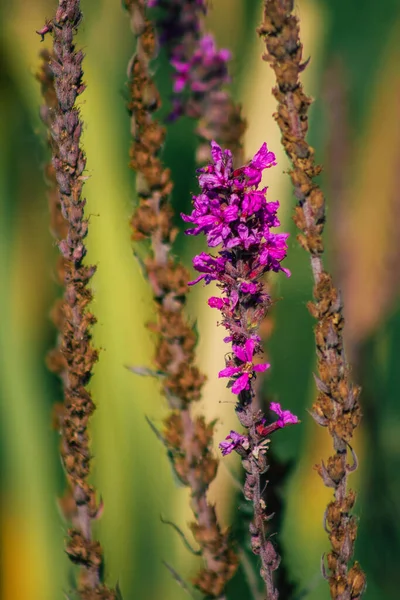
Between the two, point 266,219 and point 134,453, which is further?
point 134,453

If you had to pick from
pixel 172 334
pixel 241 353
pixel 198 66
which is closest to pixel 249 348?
pixel 241 353

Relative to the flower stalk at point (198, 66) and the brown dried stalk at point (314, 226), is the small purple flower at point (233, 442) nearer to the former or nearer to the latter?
the brown dried stalk at point (314, 226)

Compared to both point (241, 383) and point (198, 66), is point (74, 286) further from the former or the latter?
point (198, 66)

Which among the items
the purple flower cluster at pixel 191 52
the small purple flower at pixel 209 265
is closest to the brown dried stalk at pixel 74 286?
the small purple flower at pixel 209 265

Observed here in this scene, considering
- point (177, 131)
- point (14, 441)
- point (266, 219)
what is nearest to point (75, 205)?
point (266, 219)

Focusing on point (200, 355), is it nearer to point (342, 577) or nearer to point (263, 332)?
point (263, 332)

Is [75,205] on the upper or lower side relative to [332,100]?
lower

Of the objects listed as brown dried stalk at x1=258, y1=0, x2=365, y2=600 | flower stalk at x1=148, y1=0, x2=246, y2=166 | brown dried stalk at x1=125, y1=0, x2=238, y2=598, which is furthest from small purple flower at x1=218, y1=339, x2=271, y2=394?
flower stalk at x1=148, y1=0, x2=246, y2=166

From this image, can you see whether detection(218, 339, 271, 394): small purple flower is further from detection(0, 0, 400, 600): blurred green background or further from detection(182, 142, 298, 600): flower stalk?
detection(0, 0, 400, 600): blurred green background
